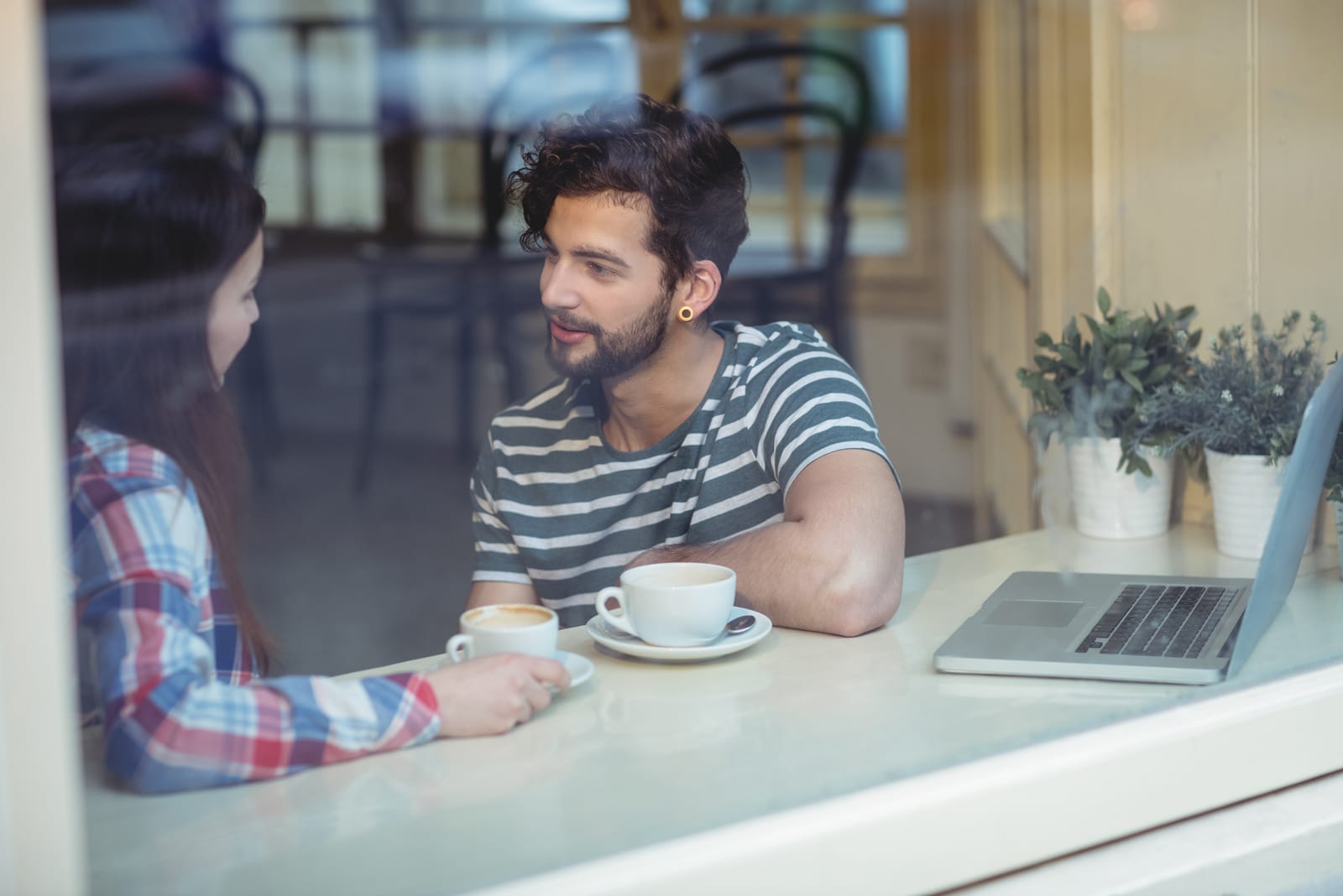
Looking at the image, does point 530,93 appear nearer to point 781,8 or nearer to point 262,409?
point 781,8

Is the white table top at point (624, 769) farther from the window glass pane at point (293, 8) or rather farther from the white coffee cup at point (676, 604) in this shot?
the window glass pane at point (293, 8)

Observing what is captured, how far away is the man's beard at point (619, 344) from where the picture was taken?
120cm

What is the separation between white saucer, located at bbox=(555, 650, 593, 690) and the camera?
87 cm

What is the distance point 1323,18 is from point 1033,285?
781mm

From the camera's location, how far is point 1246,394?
1224 mm

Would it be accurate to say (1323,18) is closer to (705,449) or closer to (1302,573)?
(1302,573)

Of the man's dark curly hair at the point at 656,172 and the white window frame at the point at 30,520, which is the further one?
the man's dark curly hair at the point at 656,172

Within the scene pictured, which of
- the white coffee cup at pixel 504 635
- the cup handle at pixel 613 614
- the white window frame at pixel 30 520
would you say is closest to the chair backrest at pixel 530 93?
the cup handle at pixel 613 614

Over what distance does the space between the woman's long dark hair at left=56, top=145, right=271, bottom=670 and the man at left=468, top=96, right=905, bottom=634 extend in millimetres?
354

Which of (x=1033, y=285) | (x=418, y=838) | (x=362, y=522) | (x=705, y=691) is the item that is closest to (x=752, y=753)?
(x=705, y=691)

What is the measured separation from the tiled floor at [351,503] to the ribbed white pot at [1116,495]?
0.11m

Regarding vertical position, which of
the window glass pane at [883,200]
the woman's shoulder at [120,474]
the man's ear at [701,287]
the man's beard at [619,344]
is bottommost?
the woman's shoulder at [120,474]

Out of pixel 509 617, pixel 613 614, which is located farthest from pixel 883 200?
pixel 509 617

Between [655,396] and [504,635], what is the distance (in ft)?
1.40
